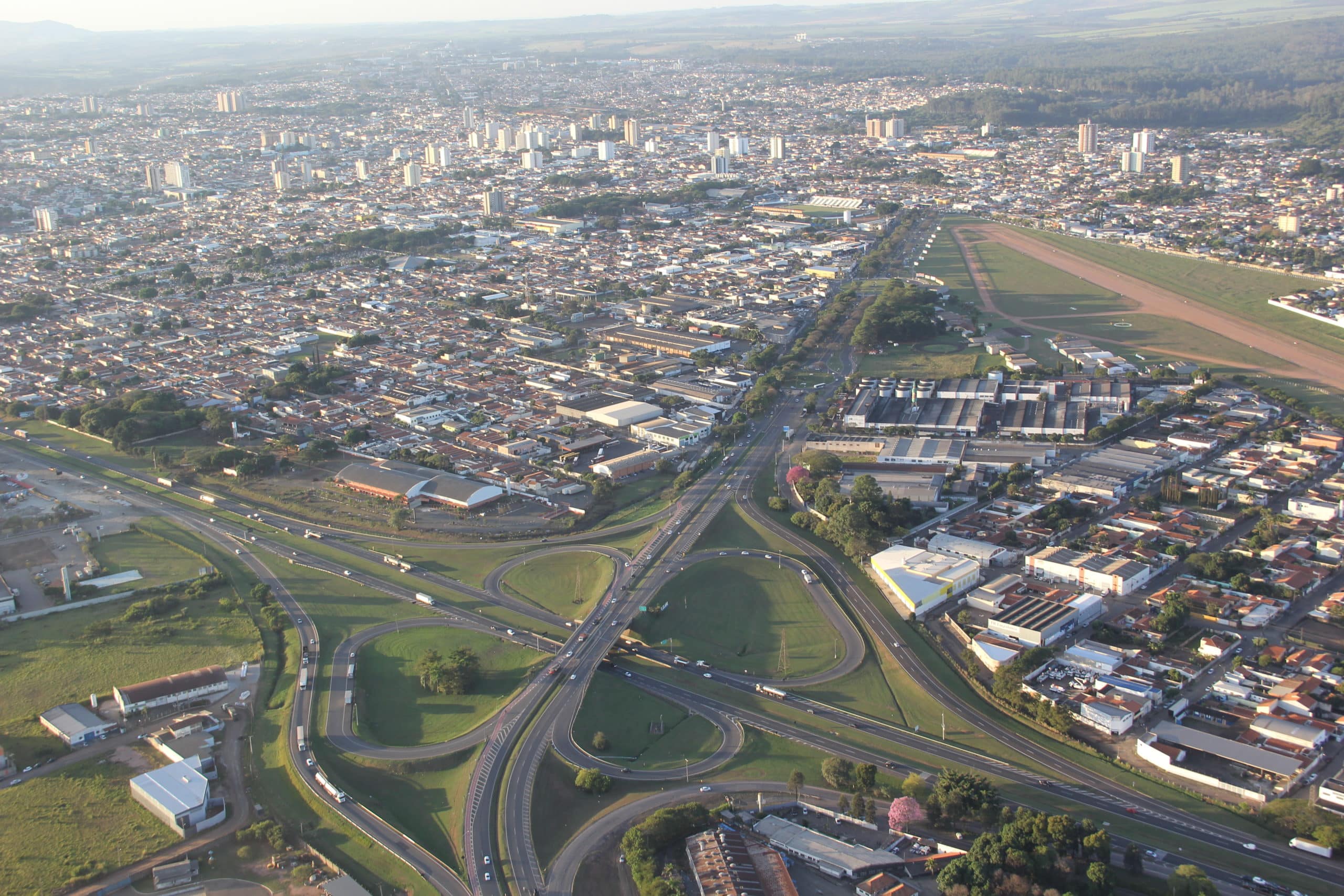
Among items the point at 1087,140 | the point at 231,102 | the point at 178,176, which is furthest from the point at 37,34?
the point at 1087,140

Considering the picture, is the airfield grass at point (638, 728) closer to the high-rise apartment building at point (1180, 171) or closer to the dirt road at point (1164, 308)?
the dirt road at point (1164, 308)

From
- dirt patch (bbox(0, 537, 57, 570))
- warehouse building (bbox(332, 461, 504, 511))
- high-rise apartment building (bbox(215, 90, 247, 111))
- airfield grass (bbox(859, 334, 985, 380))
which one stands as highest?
high-rise apartment building (bbox(215, 90, 247, 111))

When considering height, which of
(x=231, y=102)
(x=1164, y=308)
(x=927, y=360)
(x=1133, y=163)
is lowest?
(x=927, y=360)

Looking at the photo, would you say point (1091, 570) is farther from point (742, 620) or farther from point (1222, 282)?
point (1222, 282)

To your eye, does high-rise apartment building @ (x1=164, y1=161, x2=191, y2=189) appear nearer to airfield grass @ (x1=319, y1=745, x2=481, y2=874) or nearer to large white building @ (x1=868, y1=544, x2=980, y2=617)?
large white building @ (x1=868, y1=544, x2=980, y2=617)

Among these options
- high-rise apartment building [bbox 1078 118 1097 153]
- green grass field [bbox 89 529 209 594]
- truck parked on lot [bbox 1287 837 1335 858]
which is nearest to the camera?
truck parked on lot [bbox 1287 837 1335 858]

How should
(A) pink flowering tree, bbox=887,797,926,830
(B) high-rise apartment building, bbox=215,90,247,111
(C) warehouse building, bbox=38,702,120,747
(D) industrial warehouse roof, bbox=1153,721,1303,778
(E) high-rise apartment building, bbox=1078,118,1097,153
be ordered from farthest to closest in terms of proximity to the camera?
(B) high-rise apartment building, bbox=215,90,247,111 < (E) high-rise apartment building, bbox=1078,118,1097,153 < (C) warehouse building, bbox=38,702,120,747 < (D) industrial warehouse roof, bbox=1153,721,1303,778 < (A) pink flowering tree, bbox=887,797,926,830

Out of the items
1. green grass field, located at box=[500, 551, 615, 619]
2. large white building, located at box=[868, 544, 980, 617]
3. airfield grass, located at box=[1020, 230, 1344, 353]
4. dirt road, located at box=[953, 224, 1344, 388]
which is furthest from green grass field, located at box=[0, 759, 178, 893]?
airfield grass, located at box=[1020, 230, 1344, 353]
